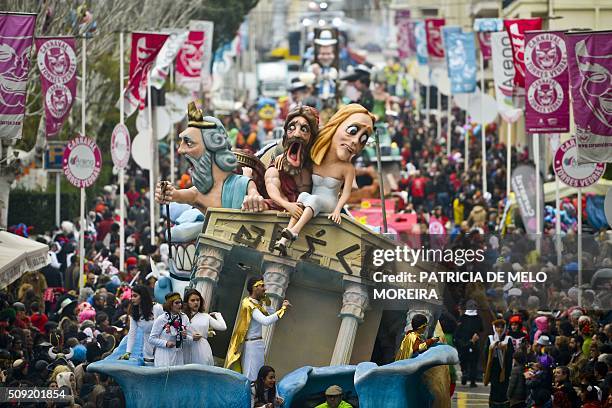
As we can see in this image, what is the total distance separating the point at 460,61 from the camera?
47844mm

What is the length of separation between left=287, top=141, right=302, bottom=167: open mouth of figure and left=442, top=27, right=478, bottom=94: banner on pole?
2816 centimetres

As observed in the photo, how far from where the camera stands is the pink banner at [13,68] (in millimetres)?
24500

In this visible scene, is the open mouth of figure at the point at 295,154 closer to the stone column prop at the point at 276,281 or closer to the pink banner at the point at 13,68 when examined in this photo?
the stone column prop at the point at 276,281

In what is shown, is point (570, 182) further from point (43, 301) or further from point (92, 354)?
point (92, 354)

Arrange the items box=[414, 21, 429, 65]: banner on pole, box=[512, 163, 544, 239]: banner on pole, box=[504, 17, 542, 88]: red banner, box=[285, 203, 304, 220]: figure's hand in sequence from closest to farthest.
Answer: box=[285, 203, 304, 220]: figure's hand → box=[512, 163, 544, 239]: banner on pole → box=[504, 17, 542, 88]: red banner → box=[414, 21, 429, 65]: banner on pole

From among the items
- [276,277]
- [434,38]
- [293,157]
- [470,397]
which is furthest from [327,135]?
[434,38]

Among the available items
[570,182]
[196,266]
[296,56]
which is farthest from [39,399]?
[296,56]

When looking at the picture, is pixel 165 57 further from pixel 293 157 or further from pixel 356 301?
pixel 356 301

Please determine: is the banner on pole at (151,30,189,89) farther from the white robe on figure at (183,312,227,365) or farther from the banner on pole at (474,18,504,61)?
the white robe on figure at (183,312,227,365)

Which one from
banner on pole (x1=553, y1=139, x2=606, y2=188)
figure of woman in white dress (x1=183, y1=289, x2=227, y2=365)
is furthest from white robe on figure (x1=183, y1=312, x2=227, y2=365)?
banner on pole (x1=553, y1=139, x2=606, y2=188)

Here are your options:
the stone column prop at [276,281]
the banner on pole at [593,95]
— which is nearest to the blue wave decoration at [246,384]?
the stone column prop at [276,281]

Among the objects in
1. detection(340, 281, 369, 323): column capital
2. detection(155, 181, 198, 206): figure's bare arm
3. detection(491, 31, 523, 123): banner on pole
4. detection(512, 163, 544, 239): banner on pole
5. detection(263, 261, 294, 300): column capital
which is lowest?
detection(340, 281, 369, 323): column capital

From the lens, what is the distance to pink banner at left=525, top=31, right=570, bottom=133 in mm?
30312

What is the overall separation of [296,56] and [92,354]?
123 meters
